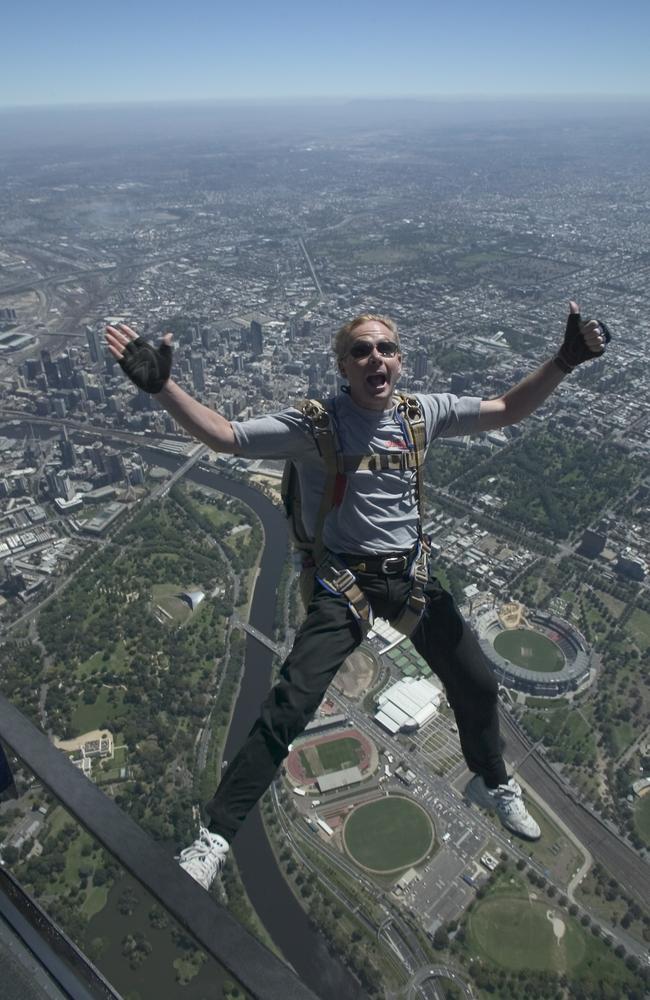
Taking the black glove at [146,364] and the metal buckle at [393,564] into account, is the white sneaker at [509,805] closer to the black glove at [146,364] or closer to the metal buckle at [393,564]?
the metal buckle at [393,564]

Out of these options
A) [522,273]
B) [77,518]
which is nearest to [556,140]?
[522,273]

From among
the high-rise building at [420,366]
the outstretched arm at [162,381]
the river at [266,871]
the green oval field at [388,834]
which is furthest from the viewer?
the high-rise building at [420,366]

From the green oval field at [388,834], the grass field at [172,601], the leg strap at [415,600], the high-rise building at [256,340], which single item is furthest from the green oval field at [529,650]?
the high-rise building at [256,340]

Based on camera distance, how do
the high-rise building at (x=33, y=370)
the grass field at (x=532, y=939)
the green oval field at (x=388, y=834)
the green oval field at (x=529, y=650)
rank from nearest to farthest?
the grass field at (x=532, y=939) < the green oval field at (x=388, y=834) < the green oval field at (x=529, y=650) < the high-rise building at (x=33, y=370)

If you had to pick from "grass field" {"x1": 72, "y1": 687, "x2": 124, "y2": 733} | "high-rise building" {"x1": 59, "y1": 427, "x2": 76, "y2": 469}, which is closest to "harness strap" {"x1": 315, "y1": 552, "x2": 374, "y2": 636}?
"grass field" {"x1": 72, "y1": 687, "x2": 124, "y2": 733}

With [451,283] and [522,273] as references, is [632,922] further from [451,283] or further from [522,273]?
[522,273]

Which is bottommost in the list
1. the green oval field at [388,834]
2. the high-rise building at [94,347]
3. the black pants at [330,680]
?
the green oval field at [388,834]

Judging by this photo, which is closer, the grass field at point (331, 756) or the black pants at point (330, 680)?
the black pants at point (330, 680)
